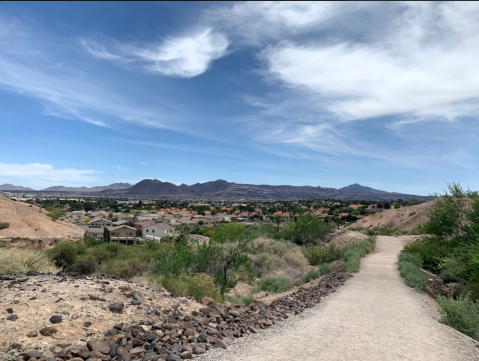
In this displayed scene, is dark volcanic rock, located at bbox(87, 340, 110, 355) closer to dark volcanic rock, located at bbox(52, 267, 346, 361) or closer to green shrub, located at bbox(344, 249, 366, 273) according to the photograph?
dark volcanic rock, located at bbox(52, 267, 346, 361)

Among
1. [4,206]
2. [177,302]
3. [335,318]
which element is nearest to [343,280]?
[335,318]

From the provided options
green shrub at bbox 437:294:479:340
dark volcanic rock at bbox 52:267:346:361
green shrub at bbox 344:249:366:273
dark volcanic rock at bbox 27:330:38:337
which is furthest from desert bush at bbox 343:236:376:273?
dark volcanic rock at bbox 27:330:38:337

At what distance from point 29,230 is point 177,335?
12.2m

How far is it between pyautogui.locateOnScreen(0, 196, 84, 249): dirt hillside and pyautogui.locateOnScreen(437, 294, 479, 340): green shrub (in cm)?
1582

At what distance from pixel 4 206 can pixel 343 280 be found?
56.2ft

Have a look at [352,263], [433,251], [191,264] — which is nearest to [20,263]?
[191,264]

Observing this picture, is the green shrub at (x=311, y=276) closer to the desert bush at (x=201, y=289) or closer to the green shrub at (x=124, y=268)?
the green shrub at (x=124, y=268)

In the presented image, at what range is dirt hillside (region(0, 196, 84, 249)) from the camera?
15336 millimetres

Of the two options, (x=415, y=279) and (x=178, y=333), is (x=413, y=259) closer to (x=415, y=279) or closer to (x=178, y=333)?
(x=415, y=279)

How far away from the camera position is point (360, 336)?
28.8 feet

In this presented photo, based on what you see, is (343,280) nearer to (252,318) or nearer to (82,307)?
(252,318)

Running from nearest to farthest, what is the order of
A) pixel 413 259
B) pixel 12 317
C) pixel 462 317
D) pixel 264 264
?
pixel 12 317 → pixel 462 317 → pixel 413 259 → pixel 264 264

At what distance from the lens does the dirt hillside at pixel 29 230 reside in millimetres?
15336

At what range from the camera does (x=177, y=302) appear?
30.9 feet
